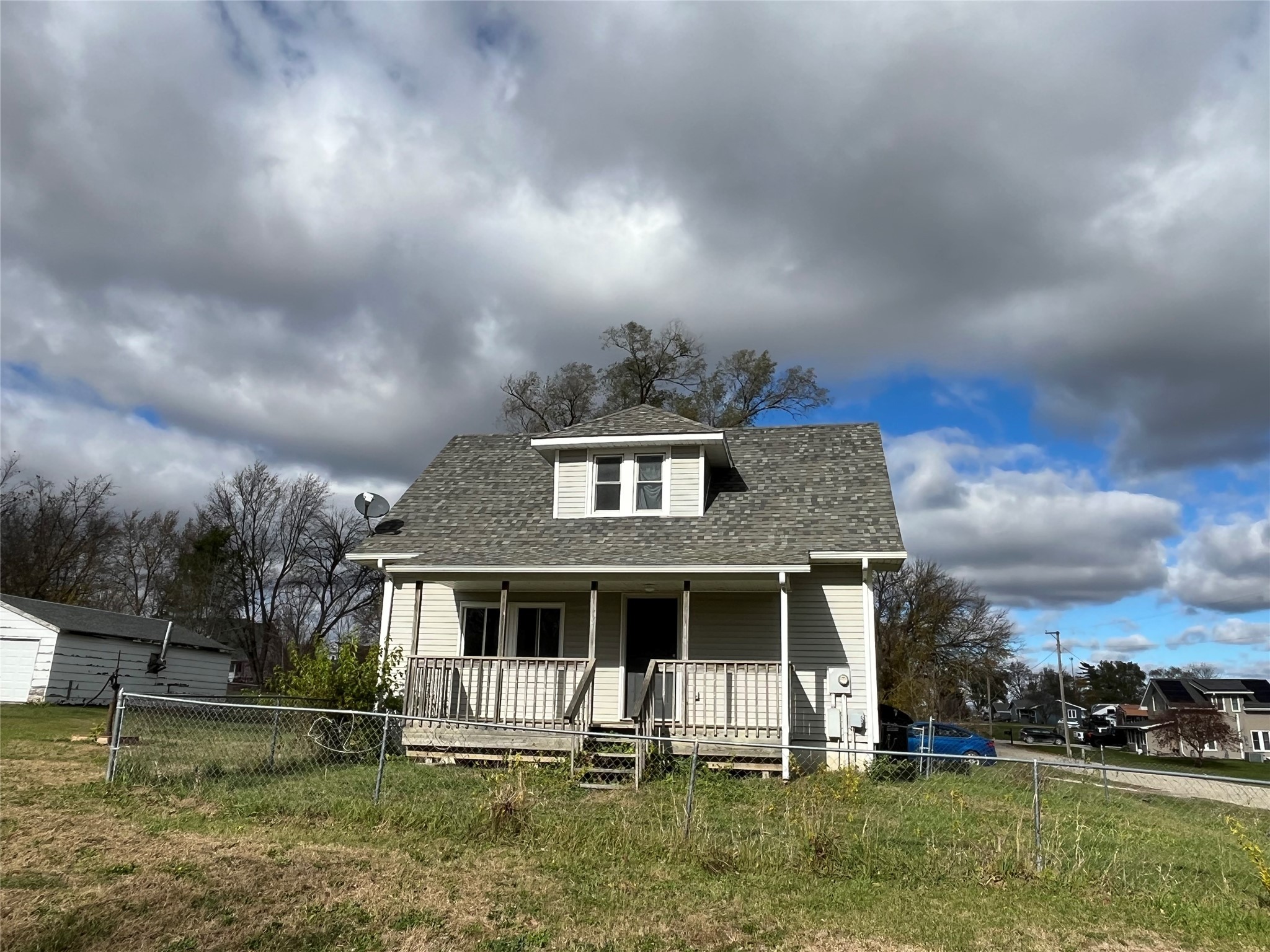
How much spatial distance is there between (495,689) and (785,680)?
4.46 m

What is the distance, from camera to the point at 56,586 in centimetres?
4028

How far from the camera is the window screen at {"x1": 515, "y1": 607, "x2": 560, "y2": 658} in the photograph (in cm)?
1490

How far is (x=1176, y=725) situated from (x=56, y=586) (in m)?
57.9

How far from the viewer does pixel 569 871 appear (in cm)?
636

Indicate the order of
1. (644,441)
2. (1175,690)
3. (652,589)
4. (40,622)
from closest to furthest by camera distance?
(652,589), (644,441), (40,622), (1175,690)

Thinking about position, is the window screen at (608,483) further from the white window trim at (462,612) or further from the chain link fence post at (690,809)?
the chain link fence post at (690,809)

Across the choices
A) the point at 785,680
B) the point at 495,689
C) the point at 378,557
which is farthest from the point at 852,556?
the point at 378,557

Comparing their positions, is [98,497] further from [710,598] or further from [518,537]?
[710,598]

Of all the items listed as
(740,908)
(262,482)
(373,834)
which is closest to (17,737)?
(373,834)

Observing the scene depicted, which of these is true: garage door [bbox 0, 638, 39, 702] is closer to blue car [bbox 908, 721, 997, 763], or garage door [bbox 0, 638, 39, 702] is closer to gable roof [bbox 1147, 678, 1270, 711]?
blue car [bbox 908, 721, 997, 763]

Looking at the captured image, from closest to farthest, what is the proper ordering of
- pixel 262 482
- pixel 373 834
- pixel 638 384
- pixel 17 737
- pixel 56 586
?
pixel 373 834, pixel 17 737, pixel 638 384, pixel 56 586, pixel 262 482

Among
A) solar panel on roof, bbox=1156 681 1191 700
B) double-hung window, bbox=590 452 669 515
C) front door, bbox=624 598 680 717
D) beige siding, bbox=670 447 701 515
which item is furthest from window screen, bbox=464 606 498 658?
solar panel on roof, bbox=1156 681 1191 700

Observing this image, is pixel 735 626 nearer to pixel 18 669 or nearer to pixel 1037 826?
pixel 1037 826

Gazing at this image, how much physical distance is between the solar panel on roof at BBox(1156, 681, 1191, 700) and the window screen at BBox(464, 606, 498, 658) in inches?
2670
